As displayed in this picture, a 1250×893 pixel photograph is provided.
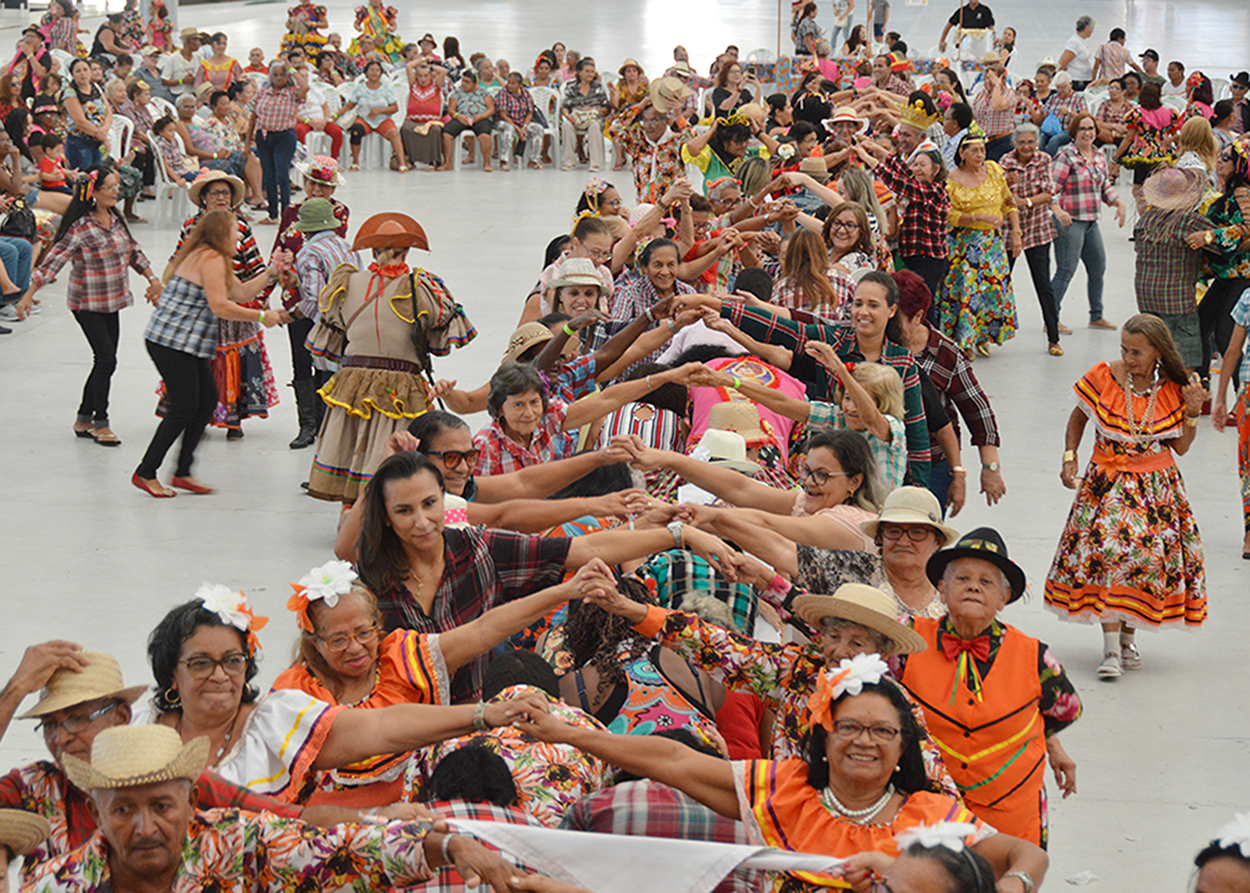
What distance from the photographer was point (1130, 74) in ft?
59.1

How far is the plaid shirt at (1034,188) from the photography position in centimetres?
1056

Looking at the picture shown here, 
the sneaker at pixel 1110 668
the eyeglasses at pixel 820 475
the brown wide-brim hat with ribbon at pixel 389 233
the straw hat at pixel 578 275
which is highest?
the brown wide-brim hat with ribbon at pixel 389 233

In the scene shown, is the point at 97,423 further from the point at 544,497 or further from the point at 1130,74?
the point at 1130,74

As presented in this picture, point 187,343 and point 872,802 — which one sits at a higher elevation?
point 187,343

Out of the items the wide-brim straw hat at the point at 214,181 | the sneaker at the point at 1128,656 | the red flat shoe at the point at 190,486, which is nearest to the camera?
the sneaker at the point at 1128,656

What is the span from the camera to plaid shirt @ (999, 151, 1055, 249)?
1056 centimetres

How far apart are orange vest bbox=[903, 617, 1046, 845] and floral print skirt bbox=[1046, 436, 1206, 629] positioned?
92.2 inches

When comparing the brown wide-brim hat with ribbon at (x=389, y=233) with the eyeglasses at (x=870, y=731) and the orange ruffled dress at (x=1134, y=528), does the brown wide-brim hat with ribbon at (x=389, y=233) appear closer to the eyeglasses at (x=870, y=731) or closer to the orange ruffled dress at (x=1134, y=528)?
the orange ruffled dress at (x=1134, y=528)

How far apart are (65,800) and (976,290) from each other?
27.6 ft

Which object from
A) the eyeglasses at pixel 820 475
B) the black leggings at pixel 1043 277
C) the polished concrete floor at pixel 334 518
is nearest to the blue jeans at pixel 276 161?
the polished concrete floor at pixel 334 518

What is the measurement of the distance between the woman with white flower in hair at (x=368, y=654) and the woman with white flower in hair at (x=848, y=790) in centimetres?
75

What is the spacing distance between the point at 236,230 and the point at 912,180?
4.50 m

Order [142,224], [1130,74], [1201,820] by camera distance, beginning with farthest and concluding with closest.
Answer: [1130,74] → [142,224] → [1201,820]

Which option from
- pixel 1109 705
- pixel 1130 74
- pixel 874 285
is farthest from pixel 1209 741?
pixel 1130 74
